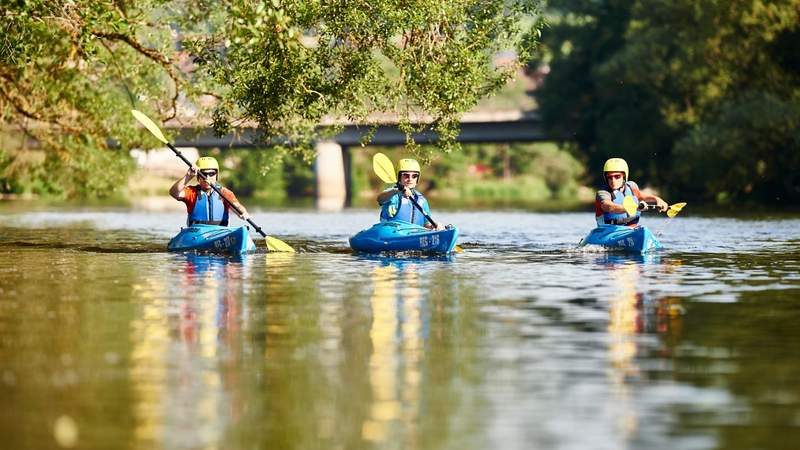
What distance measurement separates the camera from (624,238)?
27.1m

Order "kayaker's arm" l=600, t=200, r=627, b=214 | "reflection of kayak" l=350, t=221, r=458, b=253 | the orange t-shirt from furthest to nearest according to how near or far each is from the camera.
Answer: "kayaker's arm" l=600, t=200, r=627, b=214 < the orange t-shirt < "reflection of kayak" l=350, t=221, r=458, b=253

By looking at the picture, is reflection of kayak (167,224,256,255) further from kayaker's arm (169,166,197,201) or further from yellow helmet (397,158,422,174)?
yellow helmet (397,158,422,174)

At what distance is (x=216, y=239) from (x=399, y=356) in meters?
15.4

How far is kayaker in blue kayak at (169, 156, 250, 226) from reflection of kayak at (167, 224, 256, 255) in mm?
287

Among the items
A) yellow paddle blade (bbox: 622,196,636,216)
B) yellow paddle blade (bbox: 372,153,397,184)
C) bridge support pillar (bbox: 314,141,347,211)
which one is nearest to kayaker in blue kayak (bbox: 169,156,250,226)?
yellow paddle blade (bbox: 372,153,397,184)

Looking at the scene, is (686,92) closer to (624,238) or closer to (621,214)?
(621,214)

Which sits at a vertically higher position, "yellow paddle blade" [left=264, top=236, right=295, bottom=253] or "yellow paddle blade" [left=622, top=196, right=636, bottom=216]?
"yellow paddle blade" [left=622, top=196, right=636, bottom=216]

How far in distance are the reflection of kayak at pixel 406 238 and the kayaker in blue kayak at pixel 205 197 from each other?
2349 mm

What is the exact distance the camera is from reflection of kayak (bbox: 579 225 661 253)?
26922 millimetres

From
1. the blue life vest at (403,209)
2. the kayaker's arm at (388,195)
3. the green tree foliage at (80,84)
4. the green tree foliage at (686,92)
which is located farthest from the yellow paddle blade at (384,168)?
the green tree foliage at (686,92)

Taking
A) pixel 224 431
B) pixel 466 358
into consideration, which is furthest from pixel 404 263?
pixel 224 431

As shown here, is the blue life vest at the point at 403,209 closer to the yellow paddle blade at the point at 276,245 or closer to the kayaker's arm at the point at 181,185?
the yellow paddle blade at the point at 276,245

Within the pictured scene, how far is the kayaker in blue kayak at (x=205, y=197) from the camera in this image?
1057 inches

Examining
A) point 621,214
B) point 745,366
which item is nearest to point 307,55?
point 621,214
